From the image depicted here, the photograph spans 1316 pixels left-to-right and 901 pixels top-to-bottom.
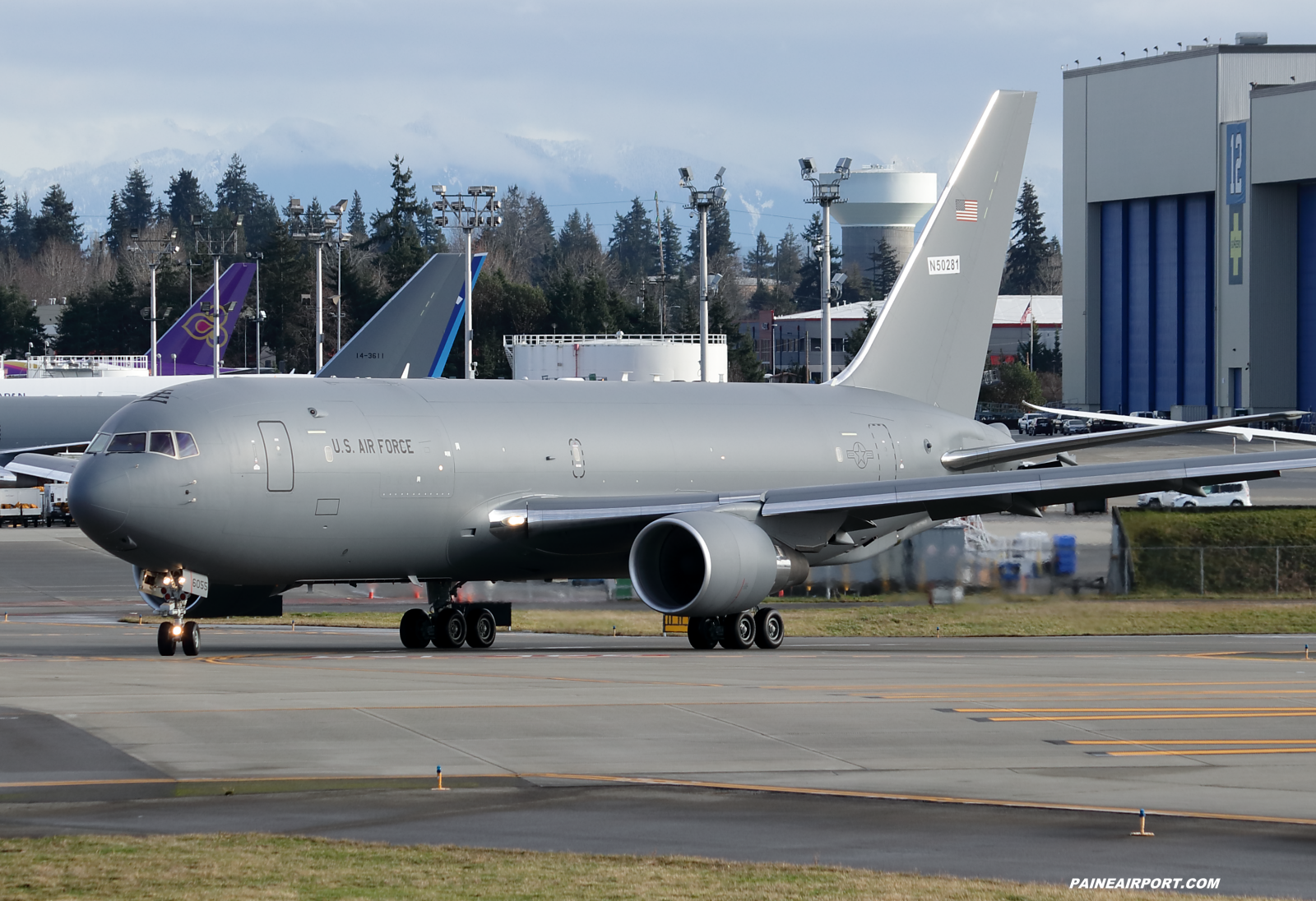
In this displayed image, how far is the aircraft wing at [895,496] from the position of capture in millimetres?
30328

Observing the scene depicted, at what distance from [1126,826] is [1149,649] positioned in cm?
1965

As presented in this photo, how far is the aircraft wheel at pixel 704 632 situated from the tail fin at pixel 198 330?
8228cm

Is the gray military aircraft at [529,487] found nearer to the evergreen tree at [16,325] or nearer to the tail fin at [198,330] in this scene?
the tail fin at [198,330]

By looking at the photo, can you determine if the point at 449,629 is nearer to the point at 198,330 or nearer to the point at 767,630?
the point at 767,630

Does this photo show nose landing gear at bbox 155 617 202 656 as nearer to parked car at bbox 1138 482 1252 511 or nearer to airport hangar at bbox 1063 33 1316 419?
parked car at bbox 1138 482 1252 511

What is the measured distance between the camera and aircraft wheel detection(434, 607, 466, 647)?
3206cm

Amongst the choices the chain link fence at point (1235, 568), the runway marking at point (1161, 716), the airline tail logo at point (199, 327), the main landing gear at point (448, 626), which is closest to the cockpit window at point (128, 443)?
the main landing gear at point (448, 626)

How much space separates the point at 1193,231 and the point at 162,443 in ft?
385

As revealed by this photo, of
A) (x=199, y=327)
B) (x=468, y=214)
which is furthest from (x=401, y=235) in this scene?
(x=468, y=214)

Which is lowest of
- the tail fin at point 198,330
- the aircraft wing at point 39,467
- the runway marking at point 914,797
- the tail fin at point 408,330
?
the runway marking at point 914,797

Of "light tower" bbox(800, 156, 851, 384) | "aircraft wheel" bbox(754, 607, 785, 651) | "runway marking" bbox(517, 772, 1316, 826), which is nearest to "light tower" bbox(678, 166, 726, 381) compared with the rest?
"light tower" bbox(800, 156, 851, 384)

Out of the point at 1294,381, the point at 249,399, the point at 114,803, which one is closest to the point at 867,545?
the point at 249,399

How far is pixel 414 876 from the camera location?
11.8 metres

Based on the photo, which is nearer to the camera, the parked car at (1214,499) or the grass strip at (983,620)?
the grass strip at (983,620)
